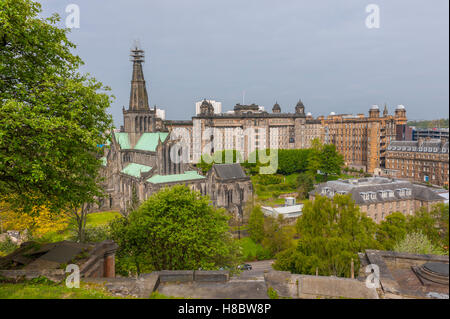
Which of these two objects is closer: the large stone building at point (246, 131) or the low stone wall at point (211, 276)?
the low stone wall at point (211, 276)

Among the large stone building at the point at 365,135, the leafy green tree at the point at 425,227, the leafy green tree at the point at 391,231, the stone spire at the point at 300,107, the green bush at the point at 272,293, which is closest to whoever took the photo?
the green bush at the point at 272,293

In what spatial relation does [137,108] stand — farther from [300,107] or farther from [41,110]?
[300,107]

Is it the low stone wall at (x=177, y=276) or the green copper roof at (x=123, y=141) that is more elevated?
the green copper roof at (x=123, y=141)

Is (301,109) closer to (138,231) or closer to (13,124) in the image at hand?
(138,231)

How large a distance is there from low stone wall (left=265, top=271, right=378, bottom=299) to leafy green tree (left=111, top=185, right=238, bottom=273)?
8649mm

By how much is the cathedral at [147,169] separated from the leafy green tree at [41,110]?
36789 millimetres

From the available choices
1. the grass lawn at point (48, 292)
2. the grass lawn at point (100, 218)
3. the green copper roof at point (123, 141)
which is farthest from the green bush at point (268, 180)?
the grass lawn at point (48, 292)

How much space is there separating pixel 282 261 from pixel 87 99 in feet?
82.3

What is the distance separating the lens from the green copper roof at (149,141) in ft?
220

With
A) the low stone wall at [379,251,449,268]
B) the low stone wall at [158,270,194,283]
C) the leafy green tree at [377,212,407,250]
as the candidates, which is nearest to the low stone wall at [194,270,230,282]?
the low stone wall at [158,270,194,283]

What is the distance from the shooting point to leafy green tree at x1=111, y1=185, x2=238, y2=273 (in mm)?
22297

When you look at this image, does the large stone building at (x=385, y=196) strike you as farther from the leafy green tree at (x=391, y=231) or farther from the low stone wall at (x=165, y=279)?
the low stone wall at (x=165, y=279)

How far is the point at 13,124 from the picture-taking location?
43.2ft
